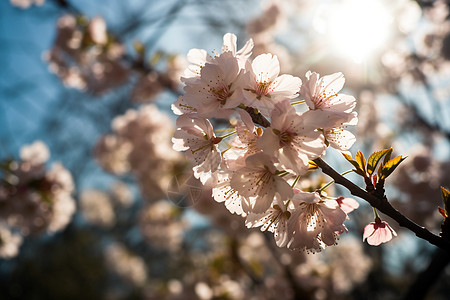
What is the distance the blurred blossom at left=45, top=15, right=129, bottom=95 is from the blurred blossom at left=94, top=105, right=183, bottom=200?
41 cm

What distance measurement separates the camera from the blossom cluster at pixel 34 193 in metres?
2.12

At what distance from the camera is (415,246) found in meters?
4.34

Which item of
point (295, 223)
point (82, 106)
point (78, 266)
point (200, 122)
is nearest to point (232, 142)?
point (200, 122)

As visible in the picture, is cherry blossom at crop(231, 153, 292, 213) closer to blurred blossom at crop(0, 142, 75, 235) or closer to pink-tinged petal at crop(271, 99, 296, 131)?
pink-tinged petal at crop(271, 99, 296, 131)

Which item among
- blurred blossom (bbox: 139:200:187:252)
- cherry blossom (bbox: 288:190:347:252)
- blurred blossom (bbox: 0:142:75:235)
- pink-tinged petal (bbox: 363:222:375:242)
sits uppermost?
cherry blossom (bbox: 288:190:347:252)

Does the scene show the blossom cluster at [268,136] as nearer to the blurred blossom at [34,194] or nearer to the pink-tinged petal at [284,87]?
the pink-tinged petal at [284,87]

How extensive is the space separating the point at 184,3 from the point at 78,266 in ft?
18.7

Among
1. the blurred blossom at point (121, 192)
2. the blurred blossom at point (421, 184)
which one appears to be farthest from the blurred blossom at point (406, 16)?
the blurred blossom at point (121, 192)

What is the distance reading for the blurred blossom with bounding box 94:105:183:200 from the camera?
2.86 meters

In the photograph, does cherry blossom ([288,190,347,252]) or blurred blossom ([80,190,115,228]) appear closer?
cherry blossom ([288,190,347,252])

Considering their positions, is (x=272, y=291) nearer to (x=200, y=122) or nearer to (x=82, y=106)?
(x=200, y=122)

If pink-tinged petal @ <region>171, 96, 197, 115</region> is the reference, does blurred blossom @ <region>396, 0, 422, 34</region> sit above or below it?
below

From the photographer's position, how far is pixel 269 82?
78 centimetres

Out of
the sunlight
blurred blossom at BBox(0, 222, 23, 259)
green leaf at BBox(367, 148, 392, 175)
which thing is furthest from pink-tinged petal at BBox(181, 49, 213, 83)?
blurred blossom at BBox(0, 222, 23, 259)
